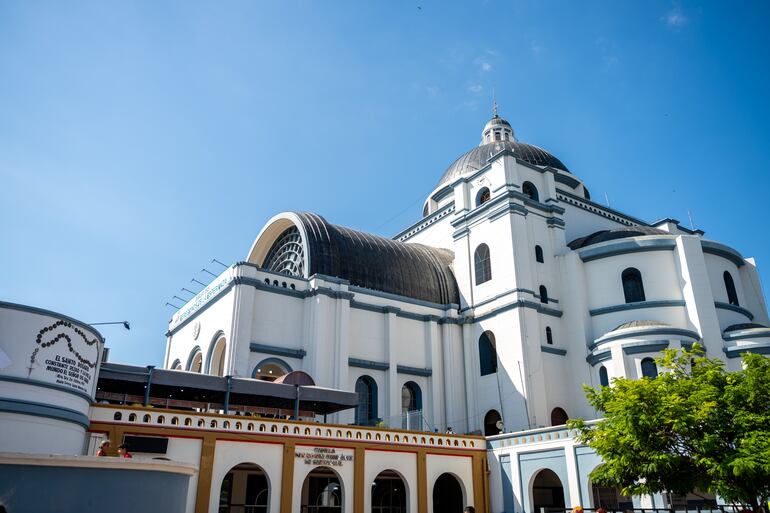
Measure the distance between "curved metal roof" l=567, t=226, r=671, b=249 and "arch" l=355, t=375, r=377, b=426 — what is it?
13.8m

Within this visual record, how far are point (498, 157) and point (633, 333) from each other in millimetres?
12477

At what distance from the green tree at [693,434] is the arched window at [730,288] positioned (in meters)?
17.0

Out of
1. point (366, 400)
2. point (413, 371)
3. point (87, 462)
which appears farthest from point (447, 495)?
point (87, 462)

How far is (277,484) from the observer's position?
20719mm

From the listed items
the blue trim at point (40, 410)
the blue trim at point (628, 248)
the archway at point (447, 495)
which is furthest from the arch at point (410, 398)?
the blue trim at point (40, 410)

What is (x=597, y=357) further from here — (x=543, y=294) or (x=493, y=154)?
(x=493, y=154)

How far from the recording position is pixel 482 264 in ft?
115

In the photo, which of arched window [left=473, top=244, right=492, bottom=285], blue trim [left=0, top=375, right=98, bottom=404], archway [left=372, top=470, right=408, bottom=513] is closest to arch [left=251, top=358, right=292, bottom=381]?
archway [left=372, top=470, right=408, bottom=513]

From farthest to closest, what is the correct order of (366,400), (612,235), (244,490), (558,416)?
(612,235), (366,400), (558,416), (244,490)

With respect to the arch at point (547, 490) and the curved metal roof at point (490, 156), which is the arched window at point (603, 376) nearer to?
the arch at point (547, 490)

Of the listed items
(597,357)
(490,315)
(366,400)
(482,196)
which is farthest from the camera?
(482,196)

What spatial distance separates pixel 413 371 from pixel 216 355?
9878mm

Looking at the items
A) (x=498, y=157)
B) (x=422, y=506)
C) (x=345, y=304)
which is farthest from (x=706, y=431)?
(x=498, y=157)

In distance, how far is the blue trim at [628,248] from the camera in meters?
31.5
